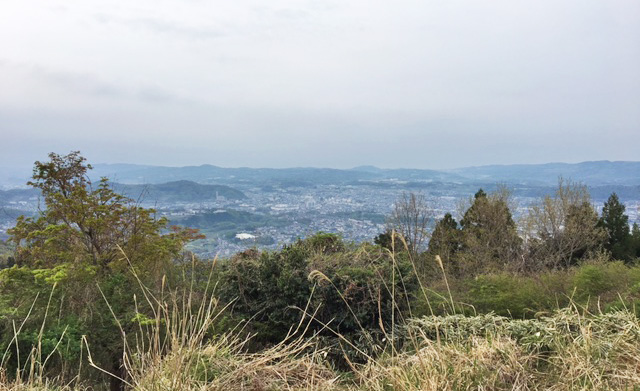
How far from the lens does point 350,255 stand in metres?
6.31

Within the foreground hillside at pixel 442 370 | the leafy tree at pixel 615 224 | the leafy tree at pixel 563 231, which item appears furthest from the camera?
the leafy tree at pixel 615 224

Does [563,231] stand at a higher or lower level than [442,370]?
lower

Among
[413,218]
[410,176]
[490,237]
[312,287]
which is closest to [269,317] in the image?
[312,287]

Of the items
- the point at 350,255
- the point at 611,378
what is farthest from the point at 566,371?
the point at 350,255

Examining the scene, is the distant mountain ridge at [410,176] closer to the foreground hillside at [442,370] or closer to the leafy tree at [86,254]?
the leafy tree at [86,254]

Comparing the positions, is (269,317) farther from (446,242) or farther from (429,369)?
(446,242)

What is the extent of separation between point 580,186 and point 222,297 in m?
21.7

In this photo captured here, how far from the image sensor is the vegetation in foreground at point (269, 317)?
2422 millimetres

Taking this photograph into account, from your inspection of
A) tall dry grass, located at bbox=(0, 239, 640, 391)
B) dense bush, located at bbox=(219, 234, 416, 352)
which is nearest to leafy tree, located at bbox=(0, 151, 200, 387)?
dense bush, located at bbox=(219, 234, 416, 352)

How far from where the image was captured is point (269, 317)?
233 inches

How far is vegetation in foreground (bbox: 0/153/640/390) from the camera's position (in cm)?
242

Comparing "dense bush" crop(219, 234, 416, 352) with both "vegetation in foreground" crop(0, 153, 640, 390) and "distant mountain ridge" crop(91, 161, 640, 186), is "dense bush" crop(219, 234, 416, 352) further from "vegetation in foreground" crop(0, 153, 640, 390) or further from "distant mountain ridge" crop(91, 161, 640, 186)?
"distant mountain ridge" crop(91, 161, 640, 186)

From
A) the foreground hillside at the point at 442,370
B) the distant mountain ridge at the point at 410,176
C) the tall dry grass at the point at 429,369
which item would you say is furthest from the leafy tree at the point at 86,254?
the distant mountain ridge at the point at 410,176

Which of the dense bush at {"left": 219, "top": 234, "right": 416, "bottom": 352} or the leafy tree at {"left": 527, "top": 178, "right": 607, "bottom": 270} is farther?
the leafy tree at {"left": 527, "top": 178, "right": 607, "bottom": 270}
